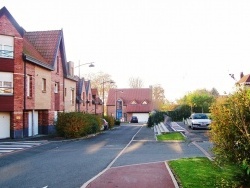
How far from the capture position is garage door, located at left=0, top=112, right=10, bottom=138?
86.7 ft

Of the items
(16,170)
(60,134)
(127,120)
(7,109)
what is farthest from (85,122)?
(127,120)

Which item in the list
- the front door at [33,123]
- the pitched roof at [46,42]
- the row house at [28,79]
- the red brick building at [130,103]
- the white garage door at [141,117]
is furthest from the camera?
the white garage door at [141,117]

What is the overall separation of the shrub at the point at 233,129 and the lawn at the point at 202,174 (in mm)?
373

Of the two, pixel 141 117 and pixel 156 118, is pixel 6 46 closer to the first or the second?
pixel 156 118

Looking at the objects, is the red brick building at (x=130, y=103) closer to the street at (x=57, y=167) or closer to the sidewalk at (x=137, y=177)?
the street at (x=57, y=167)

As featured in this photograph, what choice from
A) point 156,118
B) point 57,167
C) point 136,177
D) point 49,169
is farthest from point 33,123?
point 156,118

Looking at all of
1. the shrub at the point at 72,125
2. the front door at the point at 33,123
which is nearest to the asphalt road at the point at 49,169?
the shrub at the point at 72,125

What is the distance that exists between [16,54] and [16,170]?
1626 cm

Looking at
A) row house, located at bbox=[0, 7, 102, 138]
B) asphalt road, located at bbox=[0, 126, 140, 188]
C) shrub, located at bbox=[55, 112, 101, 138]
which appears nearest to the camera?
asphalt road, located at bbox=[0, 126, 140, 188]

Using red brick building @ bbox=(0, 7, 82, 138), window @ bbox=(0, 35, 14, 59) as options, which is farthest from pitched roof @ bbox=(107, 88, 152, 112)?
window @ bbox=(0, 35, 14, 59)

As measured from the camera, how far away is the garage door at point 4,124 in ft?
86.7

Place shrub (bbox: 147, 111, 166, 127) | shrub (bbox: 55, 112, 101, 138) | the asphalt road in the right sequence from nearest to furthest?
the asphalt road
shrub (bbox: 55, 112, 101, 138)
shrub (bbox: 147, 111, 166, 127)

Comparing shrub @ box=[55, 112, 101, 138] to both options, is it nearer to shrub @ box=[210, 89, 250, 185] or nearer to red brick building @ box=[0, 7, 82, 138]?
red brick building @ box=[0, 7, 82, 138]

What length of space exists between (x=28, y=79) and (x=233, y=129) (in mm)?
22987
